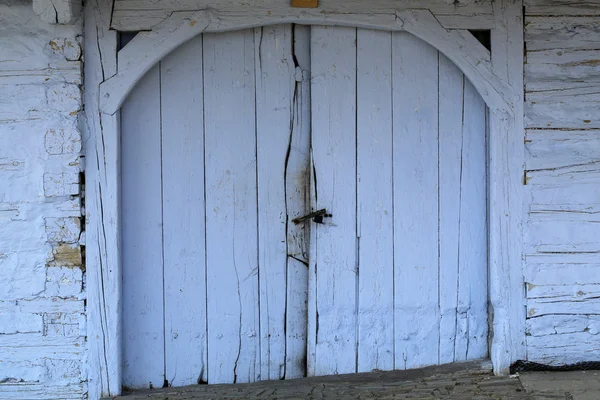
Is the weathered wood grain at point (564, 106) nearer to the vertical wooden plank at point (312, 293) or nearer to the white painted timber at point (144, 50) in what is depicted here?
the vertical wooden plank at point (312, 293)

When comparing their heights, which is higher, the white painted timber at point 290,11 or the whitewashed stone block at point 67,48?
the white painted timber at point 290,11

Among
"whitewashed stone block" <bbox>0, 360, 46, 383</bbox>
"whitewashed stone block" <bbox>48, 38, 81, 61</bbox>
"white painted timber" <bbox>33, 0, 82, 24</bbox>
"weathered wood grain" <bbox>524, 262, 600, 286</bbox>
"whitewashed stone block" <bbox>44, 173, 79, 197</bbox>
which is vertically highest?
"white painted timber" <bbox>33, 0, 82, 24</bbox>

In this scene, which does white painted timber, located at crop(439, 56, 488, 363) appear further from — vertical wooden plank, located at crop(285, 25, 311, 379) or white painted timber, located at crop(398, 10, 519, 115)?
vertical wooden plank, located at crop(285, 25, 311, 379)

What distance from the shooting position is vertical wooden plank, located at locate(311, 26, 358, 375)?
3988 millimetres

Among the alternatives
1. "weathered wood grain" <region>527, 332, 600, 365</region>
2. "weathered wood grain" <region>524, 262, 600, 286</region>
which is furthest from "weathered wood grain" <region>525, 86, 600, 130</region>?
"weathered wood grain" <region>527, 332, 600, 365</region>

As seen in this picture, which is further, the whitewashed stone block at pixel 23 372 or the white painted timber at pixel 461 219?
the white painted timber at pixel 461 219

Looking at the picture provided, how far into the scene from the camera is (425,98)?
13.3 ft

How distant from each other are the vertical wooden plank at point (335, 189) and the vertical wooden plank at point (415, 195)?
247mm

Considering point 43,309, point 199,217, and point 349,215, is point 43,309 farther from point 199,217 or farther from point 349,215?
point 349,215

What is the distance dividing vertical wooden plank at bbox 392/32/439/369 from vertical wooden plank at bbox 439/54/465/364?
0.03 m

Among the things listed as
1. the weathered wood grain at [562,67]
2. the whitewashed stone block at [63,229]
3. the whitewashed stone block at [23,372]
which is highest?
the weathered wood grain at [562,67]

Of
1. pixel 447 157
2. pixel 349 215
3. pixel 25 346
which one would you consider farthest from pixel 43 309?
pixel 447 157

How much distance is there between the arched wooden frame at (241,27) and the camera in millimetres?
3797

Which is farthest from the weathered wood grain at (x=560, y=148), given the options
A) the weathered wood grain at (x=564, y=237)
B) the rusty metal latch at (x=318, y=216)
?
the rusty metal latch at (x=318, y=216)
